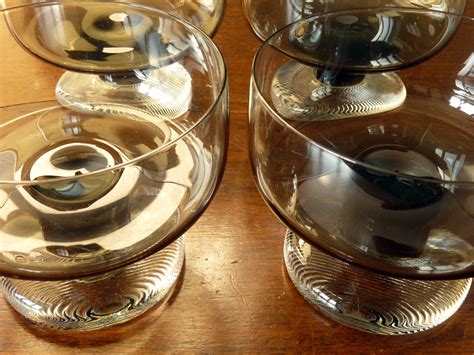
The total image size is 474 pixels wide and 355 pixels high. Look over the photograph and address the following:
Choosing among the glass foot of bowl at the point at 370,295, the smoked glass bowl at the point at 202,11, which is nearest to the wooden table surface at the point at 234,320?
the glass foot of bowl at the point at 370,295

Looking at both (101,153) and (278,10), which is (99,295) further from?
(278,10)

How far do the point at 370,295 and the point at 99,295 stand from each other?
17 cm

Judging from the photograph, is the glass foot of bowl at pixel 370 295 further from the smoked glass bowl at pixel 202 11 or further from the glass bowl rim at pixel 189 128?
the smoked glass bowl at pixel 202 11

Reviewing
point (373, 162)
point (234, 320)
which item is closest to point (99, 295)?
point (234, 320)

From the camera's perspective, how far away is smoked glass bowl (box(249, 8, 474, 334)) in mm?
383

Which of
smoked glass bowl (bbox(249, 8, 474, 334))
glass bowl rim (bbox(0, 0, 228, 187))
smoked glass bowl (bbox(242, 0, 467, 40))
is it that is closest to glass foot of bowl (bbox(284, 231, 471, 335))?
smoked glass bowl (bbox(249, 8, 474, 334))

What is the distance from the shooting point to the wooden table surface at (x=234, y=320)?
0.40 metres

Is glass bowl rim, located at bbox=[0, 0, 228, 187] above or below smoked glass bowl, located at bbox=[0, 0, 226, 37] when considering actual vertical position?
above

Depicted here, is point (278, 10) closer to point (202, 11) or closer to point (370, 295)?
point (202, 11)

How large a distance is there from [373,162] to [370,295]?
132 mm

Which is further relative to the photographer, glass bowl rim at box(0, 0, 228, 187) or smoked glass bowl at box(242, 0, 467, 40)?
smoked glass bowl at box(242, 0, 467, 40)

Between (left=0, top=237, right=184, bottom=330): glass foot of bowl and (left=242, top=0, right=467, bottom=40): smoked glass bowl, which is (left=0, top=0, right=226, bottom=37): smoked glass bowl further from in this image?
(left=0, top=237, right=184, bottom=330): glass foot of bowl

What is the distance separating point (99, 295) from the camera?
0.43 meters

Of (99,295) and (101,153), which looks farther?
(101,153)
